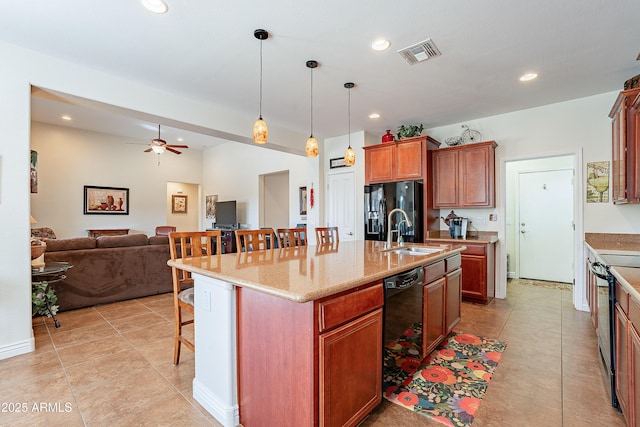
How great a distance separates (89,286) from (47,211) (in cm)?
394

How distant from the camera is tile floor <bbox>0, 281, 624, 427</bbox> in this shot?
1755mm

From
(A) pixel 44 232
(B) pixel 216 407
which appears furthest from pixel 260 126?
(A) pixel 44 232

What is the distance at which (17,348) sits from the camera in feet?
8.39

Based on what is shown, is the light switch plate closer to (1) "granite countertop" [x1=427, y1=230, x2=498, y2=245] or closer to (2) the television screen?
(1) "granite countertop" [x1=427, y1=230, x2=498, y2=245]

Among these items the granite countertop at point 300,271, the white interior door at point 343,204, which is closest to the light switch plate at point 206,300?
the granite countertop at point 300,271

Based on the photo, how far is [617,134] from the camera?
3191 mm

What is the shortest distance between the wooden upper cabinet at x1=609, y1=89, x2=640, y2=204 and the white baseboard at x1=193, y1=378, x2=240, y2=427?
12.2 feet

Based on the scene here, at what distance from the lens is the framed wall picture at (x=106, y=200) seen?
6859mm

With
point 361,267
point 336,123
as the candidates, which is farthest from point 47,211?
point 361,267

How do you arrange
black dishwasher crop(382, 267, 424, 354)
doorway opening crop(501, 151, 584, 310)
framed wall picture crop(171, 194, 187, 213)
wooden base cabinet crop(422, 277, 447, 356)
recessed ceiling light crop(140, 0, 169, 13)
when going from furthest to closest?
framed wall picture crop(171, 194, 187, 213)
doorway opening crop(501, 151, 584, 310)
wooden base cabinet crop(422, 277, 447, 356)
recessed ceiling light crop(140, 0, 169, 13)
black dishwasher crop(382, 267, 424, 354)

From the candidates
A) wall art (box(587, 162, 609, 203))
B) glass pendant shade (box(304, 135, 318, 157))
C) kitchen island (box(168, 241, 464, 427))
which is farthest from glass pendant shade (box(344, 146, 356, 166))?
wall art (box(587, 162, 609, 203))

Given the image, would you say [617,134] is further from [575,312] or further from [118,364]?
[118,364]

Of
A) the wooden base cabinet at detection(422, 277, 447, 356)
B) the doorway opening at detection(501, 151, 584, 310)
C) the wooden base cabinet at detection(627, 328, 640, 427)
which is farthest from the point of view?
the doorway opening at detection(501, 151, 584, 310)

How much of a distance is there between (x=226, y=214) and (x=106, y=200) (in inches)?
109
